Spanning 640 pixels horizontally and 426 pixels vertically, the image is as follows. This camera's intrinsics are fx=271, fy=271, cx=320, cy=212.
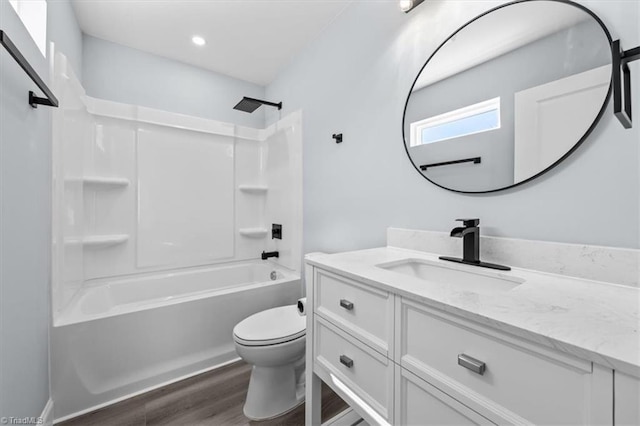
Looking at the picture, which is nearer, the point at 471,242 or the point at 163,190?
the point at 471,242

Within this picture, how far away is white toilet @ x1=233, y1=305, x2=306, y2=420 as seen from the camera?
4.90 ft

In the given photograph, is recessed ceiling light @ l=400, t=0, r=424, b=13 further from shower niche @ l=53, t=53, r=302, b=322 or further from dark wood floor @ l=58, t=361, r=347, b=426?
dark wood floor @ l=58, t=361, r=347, b=426

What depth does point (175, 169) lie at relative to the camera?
8.59 ft

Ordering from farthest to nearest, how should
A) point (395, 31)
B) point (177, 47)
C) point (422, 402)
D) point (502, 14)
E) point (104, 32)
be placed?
point (177, 47), point (104, 32), point (395, 31), point (502, 14), point (422, 402)

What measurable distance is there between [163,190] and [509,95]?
106 inches

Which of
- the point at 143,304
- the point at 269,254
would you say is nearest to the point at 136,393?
the point at 143,304

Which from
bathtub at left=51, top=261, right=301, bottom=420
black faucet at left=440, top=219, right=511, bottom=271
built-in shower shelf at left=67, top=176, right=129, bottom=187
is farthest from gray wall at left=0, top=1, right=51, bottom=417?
black faucet at left=440, top=219, right=511, bottom=271

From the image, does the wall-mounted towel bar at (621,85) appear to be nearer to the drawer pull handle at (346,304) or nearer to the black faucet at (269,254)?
the drawer pull handle at (346,304)

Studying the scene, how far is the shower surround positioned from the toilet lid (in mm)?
375

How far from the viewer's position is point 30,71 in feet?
3.30

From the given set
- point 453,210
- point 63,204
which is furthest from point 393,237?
point 63,204

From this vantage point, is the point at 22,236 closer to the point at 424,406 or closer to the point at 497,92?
the point at 424,406

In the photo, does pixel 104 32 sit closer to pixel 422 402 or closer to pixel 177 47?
pixel 177 47

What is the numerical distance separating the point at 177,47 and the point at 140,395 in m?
2.69
